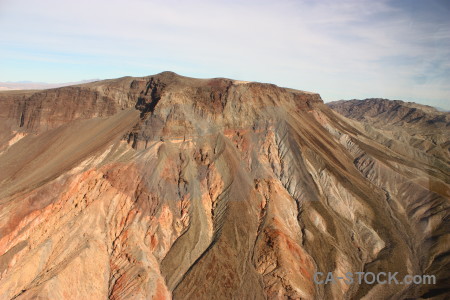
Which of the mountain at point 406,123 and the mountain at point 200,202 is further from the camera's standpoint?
the mountain at point 406,123

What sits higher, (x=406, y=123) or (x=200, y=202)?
(x=406, y=123)

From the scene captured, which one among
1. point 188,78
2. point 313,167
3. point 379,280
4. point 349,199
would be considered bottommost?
point 379,280

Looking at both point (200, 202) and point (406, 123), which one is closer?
point (200, 202)

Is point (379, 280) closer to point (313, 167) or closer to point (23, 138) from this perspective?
point (313, 167)

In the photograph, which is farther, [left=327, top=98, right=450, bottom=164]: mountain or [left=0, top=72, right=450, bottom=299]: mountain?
[left=327, top=98, right=450, bottom=164]: mountain

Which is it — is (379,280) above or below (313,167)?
below

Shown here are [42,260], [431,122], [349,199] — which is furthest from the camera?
[431,122]

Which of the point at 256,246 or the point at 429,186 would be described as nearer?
the point at 256,246

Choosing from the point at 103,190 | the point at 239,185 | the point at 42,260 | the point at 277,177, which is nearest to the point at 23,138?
the point at 103,190
